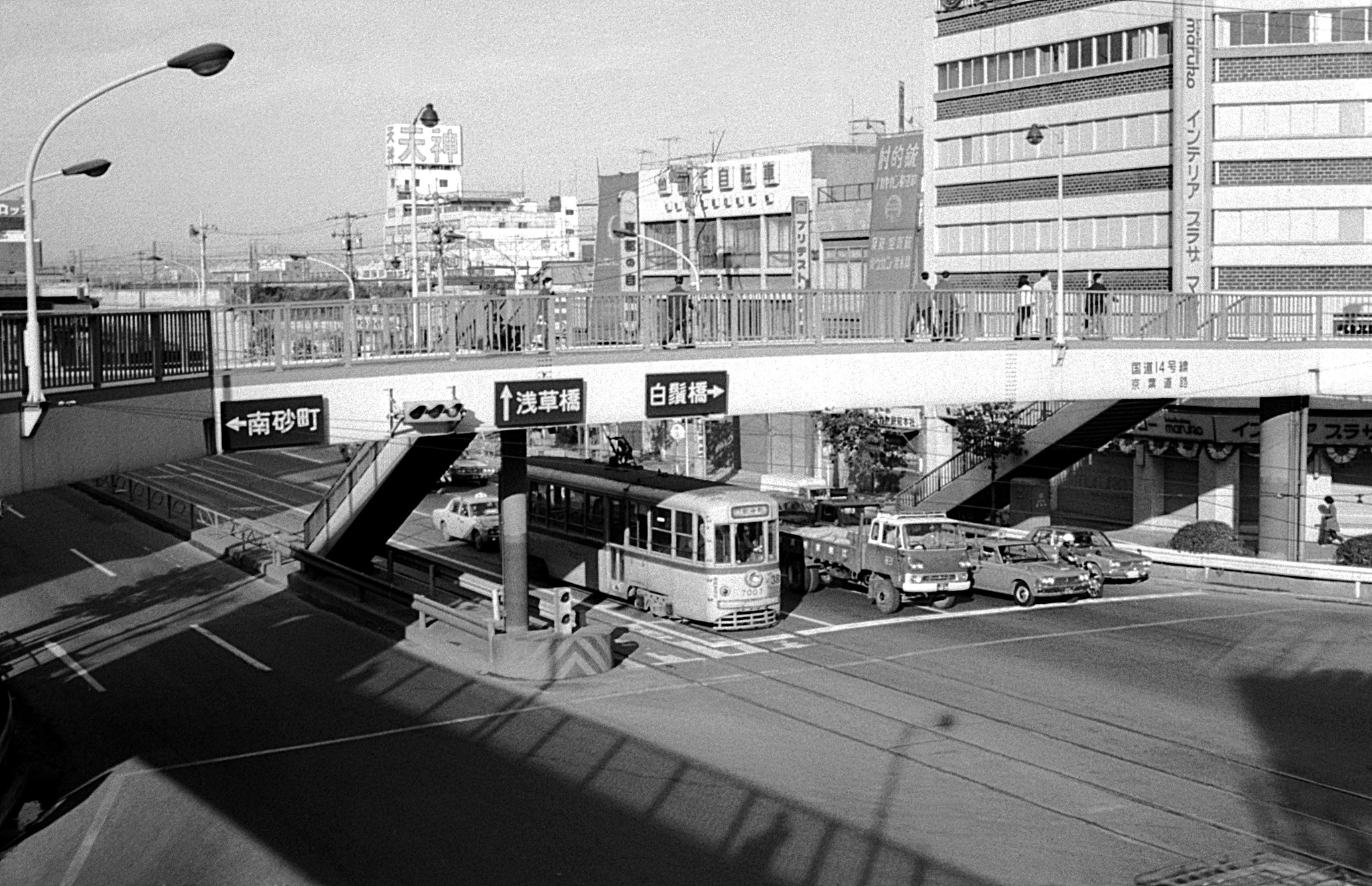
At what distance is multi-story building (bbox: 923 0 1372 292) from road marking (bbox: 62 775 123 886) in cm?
2739

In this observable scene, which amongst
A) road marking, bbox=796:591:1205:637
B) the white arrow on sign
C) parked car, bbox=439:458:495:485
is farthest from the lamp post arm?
parked car, bbox=439:458:495:485

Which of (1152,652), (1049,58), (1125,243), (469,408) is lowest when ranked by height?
(1152,652)

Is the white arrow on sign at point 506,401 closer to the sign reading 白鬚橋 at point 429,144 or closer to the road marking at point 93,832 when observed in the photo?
the road marking at point 93,832

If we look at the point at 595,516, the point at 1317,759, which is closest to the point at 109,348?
the point at 595,516

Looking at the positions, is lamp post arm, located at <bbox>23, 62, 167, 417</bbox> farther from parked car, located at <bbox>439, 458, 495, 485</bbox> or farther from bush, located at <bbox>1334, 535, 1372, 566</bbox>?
parked car, located at <bbox>439, 458, 495, 485</bbox>

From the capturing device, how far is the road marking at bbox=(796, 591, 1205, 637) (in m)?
29.2

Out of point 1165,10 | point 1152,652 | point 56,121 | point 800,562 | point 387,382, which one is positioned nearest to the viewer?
point 56,121

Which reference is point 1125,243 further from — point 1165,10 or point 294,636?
point 294,636

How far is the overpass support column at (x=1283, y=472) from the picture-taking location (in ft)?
118

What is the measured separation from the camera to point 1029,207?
52.8m

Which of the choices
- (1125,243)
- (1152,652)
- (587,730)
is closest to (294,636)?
(587,730)

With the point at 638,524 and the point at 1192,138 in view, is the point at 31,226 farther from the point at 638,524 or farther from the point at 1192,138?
the point at 1192,138

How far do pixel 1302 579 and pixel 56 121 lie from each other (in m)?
27.0

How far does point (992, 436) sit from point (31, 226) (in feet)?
89.4
